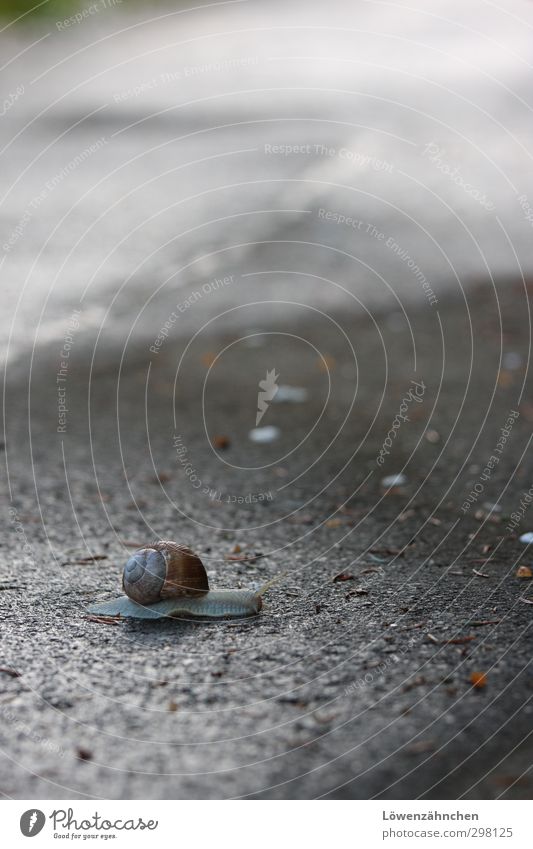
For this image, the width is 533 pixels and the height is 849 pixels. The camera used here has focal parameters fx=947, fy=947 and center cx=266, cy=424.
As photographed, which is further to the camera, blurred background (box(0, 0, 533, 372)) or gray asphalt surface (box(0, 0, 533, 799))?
blurred background (box(0, 0, 533, 372))

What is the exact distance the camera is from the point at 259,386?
7.51 metres

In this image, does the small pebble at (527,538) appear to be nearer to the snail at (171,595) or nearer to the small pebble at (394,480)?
the small pebble at (394,480)

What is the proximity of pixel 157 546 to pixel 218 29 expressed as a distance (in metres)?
18.6

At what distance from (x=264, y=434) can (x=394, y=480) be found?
3.89ft

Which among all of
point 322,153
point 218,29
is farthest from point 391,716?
point 218,29

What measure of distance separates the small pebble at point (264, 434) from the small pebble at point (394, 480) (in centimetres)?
102

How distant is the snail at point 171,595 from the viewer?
13.4 feet

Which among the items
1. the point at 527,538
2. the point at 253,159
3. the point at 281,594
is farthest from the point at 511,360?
the point at 253,159

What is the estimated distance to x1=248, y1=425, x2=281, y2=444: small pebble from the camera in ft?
21.6

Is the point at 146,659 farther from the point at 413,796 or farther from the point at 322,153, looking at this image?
the point at 322,153

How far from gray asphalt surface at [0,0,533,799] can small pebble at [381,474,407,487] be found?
0.05m

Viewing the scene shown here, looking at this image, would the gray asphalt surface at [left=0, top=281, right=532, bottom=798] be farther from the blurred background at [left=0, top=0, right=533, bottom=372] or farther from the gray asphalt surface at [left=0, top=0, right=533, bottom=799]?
the blurred background at [left=0, top=0, right=533, bottom=372]

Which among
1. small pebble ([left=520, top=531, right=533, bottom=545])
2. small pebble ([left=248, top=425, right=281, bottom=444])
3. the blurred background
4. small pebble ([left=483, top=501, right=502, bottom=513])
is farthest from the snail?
the blurred background

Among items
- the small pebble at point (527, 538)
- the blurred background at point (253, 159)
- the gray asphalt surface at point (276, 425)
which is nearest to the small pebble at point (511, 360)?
the gray asphalt surface at point (276, 425)
